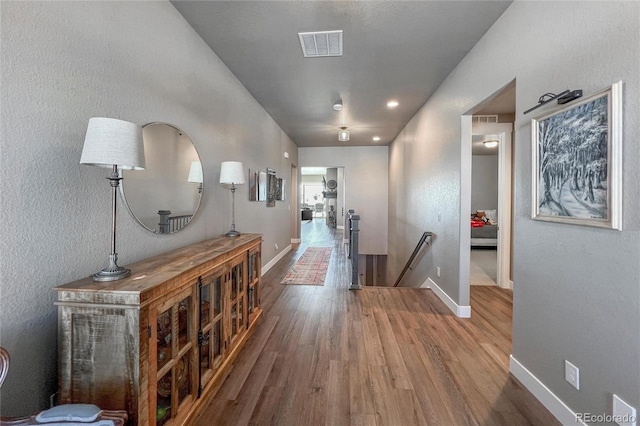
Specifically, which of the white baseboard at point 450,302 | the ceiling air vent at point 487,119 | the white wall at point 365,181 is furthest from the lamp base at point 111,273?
the white wall at point 365,181

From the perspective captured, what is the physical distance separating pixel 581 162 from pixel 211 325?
2430mm

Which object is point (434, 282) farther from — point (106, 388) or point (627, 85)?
point (106, 388)

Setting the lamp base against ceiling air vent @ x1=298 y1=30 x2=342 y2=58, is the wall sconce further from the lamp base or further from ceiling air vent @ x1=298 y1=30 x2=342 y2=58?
ceiling air vent @ x1=298 y1=30 x2=342 y2=58

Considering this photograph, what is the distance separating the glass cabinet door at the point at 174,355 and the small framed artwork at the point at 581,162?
223cm

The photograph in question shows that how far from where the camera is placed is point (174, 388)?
1.40 metres

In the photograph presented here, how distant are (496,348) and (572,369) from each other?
96 cm

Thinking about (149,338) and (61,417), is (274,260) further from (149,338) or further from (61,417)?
(61,417)

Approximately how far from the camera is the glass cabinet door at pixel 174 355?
133 centimetres

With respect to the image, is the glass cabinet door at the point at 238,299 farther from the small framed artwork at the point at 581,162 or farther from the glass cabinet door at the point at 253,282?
the small framed artwork at the point at 581,162

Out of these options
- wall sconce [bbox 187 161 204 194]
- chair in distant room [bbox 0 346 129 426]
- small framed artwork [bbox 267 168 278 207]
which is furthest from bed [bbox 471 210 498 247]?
chair in distant room [bbox 0 346 129 426]

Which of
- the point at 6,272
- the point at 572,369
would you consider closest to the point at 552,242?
the point at 572,369

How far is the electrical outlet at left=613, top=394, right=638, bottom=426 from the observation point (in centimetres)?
119

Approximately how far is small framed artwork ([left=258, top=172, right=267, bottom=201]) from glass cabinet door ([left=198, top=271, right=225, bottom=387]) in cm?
248

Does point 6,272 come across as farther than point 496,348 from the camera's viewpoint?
No
